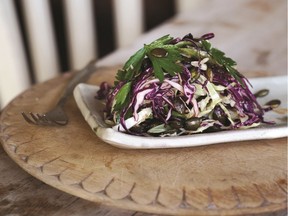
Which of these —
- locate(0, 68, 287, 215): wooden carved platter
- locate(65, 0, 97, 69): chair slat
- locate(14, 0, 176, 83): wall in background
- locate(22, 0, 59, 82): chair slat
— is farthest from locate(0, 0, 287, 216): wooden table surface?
locate(22, 0, 59, 82): chair slat

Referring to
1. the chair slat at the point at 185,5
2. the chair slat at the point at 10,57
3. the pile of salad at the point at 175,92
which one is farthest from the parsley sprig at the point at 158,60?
the chair slat at the point at 185,5

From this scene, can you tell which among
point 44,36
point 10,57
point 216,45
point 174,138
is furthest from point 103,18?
point 174,138

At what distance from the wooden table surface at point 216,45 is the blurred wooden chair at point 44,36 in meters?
0.26

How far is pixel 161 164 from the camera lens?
0.79m

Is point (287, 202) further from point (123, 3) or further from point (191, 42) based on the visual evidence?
point (123, 3)

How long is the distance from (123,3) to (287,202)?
1.31 metres

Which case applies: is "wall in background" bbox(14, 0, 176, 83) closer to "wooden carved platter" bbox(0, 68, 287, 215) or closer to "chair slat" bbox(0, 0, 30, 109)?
"chair slat" bbox(0, 0, 30, 109)

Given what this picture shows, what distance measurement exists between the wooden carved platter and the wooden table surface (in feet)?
0.17

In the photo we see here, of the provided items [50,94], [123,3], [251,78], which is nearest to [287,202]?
[251,78]

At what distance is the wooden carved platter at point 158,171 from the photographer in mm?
713

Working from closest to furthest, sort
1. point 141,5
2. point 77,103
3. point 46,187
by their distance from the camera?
point 46,187, point 77,103, point 141,5

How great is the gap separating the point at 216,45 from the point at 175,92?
0.74 metres

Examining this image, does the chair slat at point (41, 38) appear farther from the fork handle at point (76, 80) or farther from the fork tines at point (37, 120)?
the fork tines at point (37, 120)

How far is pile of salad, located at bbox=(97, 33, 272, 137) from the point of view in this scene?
848 mm
